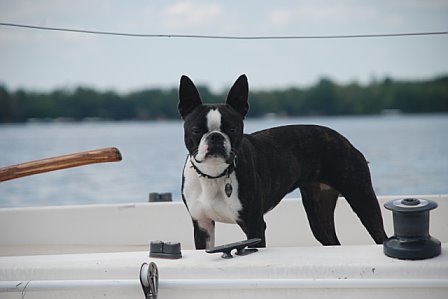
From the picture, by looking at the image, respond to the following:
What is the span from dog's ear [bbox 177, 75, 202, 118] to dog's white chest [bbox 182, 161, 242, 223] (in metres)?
0.20

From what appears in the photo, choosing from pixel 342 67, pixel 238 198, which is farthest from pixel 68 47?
pixel 238 198

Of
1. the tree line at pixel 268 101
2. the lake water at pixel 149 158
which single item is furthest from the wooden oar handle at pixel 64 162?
the tree line at pixel 268 101

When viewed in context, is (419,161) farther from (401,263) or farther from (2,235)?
(401,263)

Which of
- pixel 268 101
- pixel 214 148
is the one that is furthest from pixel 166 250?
pixel 268 101

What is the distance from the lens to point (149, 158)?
52.0 feet

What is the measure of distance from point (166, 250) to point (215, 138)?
50cm

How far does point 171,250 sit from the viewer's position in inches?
86.8

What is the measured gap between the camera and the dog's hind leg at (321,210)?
11.1ft

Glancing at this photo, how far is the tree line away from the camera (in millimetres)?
10758

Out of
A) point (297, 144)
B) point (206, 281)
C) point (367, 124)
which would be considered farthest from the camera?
point (367, 124)

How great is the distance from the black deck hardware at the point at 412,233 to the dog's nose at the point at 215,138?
0.66 m

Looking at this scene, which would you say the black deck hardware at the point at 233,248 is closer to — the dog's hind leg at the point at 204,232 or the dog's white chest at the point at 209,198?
the dog's white chest at the point at 209,198

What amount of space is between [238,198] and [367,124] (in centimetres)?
1859

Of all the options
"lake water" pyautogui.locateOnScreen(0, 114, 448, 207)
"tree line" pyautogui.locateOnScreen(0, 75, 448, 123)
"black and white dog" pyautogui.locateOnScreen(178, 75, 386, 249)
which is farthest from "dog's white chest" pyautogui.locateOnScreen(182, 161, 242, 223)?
"tree line" pyautogui.locateOnScreen(0, 75, 448, 123)
